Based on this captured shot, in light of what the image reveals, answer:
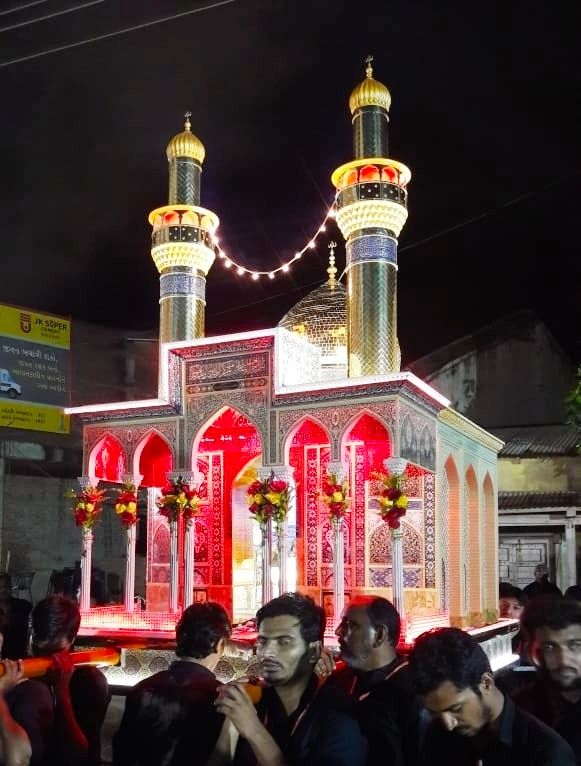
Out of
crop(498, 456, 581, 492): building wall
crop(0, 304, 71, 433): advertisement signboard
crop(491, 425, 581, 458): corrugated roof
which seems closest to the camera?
crop(0, 304, 71, 433): advertisement signboard

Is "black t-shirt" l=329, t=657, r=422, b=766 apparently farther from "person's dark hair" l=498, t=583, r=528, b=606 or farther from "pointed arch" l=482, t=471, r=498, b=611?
"pointed arch" l=482, t=471, r=498, b=611

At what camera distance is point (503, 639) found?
13.7 metres

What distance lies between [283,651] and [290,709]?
0.21 m

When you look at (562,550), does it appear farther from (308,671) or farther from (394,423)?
(308,671)

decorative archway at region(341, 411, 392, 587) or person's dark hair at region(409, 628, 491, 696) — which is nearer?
person's dark hair at region(409, 628, 491, 696)

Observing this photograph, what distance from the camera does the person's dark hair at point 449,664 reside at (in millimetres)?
2723

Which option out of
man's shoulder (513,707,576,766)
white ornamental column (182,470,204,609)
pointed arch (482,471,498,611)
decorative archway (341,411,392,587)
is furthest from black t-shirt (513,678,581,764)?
pointed arch (482,471,498,611)

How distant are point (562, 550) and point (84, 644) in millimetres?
13053

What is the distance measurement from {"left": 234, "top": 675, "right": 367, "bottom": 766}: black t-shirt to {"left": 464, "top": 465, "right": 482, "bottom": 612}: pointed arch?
453 inches

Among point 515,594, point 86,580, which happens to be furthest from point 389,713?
point 86,580

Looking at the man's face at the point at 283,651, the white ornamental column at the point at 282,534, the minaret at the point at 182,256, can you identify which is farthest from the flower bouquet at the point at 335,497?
the man's face at the point at 283,651

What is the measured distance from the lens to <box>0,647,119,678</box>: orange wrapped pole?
3852 mm

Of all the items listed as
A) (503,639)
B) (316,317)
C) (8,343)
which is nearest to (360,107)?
(316,317)

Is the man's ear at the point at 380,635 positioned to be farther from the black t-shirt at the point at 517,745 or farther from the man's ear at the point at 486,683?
the man's ear at the point at 486,683
